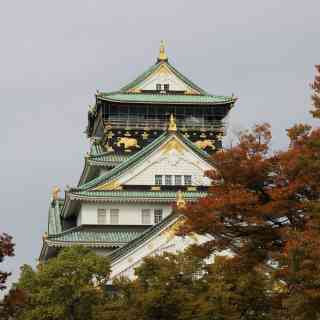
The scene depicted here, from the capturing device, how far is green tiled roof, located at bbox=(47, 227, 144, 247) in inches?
2559

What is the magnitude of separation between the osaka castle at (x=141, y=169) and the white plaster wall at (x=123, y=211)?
2.5 inches

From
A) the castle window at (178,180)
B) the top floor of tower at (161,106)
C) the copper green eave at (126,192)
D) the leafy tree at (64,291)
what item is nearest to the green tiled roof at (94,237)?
the copper green eave at (126,192)

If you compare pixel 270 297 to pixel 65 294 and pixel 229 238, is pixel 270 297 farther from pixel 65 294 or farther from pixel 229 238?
pixel 65 294

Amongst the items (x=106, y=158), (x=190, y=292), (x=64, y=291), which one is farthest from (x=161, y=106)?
(x=190, y=292)

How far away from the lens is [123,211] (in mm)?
68188

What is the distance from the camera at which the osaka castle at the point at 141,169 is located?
64312 millimetres

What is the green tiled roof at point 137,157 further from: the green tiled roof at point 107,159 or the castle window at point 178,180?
the green tiled roof at point 107,159

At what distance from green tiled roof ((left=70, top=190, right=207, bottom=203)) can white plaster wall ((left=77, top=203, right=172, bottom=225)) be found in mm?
770

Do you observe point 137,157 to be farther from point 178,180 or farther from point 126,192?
point 178,180

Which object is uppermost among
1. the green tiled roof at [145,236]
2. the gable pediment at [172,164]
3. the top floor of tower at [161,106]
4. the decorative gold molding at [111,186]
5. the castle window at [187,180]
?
the top floor of tower at [161,106]

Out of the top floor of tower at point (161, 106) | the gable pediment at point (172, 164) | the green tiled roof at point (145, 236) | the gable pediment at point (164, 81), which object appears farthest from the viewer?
the gable pediment at point (164, 81)

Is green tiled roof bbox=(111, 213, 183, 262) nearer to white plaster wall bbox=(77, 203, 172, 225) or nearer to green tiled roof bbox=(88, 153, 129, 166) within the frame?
white plaster wall bbox=(77, 203, 172, 225)

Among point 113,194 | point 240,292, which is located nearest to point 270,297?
point 240,292

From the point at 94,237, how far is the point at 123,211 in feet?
10.1
